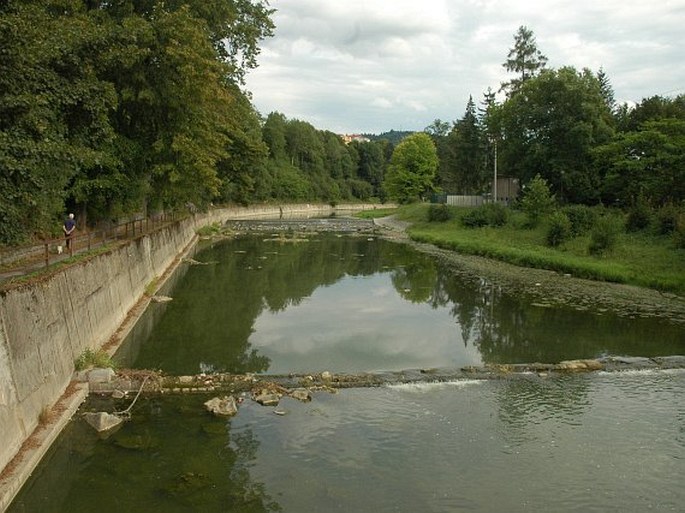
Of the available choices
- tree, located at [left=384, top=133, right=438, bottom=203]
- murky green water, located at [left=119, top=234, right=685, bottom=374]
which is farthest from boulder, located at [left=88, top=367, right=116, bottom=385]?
tree, located at [left=384, top=133, right=438, bottom=203]

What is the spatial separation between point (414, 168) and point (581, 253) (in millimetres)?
60087

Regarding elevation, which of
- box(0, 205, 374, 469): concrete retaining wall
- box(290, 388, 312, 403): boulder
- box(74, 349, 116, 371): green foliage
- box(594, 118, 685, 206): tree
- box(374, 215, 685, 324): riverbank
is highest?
box(594, 118, 685, 206): tree

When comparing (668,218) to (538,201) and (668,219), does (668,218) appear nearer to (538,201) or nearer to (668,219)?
(668,219)

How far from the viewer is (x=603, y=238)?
35344 millimetres

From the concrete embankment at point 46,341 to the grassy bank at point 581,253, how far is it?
78.6ft

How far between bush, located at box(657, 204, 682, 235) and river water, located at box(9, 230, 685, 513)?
47.0 ft

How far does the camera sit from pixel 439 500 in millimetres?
9742

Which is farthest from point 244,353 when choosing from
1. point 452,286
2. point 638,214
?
point 638,214

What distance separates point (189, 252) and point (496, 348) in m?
→ 31.8

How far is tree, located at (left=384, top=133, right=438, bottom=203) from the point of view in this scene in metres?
94.1

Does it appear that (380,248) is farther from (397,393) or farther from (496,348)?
(397,393)

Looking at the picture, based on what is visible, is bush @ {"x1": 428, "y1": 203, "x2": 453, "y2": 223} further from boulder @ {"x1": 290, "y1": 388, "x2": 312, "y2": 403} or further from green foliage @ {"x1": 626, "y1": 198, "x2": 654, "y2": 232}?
boulder @ {"x1": 290, "y1": 388, "x2": 312, "y2": 403}

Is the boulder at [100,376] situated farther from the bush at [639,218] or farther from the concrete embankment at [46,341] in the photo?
the bush at [639,218]

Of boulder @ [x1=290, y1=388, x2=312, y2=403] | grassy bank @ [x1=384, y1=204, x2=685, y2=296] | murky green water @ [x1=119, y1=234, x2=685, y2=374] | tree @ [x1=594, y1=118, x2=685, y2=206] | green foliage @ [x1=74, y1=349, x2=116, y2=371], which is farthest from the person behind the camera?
tree @ [x1=594, y1=118, x2=685, y2=206]
